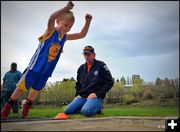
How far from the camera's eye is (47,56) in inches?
162

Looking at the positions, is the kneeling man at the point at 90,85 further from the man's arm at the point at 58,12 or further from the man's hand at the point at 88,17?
the man's arm at the point at 58,12

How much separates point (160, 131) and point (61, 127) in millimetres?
1322

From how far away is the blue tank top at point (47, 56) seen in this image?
407 cm

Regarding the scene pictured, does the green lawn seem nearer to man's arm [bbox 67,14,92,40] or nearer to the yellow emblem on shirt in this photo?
the yellow emblem on shirt

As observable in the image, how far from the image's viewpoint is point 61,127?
11.3 feet

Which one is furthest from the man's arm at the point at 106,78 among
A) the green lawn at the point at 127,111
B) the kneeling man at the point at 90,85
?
the green lawn at the point at 127,111

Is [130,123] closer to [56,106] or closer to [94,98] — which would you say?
[94,98]

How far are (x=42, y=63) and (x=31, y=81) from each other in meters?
0.32

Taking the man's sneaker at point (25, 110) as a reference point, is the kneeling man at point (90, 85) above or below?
above

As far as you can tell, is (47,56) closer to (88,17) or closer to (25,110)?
(25,110)

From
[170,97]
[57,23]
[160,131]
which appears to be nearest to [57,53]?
[57,23]

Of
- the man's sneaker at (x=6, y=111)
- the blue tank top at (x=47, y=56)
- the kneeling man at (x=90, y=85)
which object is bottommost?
the man's sneaker at (x=6, y=111)

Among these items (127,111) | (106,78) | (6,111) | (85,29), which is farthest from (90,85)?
(6,111)

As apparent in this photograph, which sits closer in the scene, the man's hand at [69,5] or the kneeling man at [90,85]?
the man's hand at [69,5]
